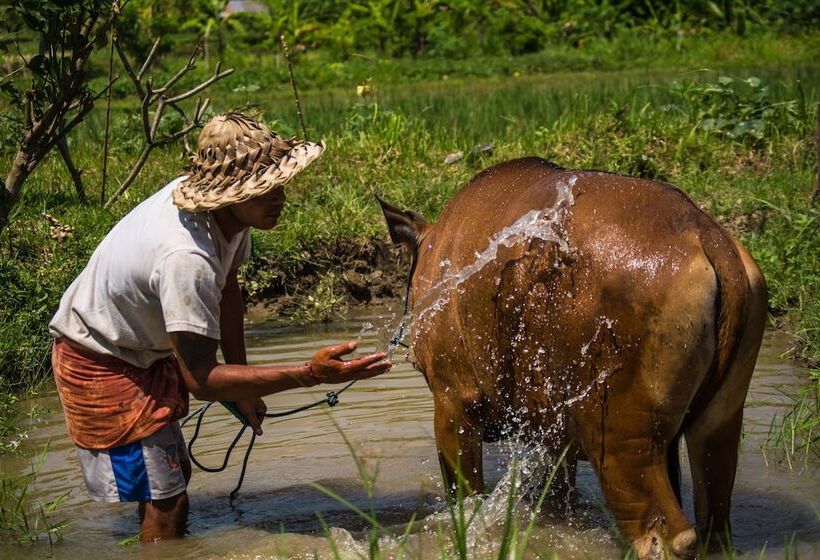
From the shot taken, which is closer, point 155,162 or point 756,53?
point 155,162

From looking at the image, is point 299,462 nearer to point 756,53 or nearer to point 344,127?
point 344,127

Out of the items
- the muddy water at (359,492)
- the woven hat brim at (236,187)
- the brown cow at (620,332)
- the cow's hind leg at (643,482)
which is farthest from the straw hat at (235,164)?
the cow's hind leg at (643,482)

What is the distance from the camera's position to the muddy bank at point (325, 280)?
25.6ft

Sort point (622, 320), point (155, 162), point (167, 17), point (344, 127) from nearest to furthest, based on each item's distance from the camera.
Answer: point (622, 320) < point (155, 162) < point (344, 127) < point (167, 17)

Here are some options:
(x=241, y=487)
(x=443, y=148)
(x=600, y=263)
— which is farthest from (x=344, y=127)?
(x=600, y=263)

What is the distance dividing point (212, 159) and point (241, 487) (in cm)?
181

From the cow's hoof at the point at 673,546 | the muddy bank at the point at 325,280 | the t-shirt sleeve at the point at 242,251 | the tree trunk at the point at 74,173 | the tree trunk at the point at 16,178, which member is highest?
the t-shirt sleeve at the point at 242,251

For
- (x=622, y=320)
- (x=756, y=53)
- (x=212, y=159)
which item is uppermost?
(x=212, y=159)

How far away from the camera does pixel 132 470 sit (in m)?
4.36

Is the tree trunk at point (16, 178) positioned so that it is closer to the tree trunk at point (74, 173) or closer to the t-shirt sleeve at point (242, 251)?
the tree trunk at point (74, 173)

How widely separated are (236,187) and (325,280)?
153 inches

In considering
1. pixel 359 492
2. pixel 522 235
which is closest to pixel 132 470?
pixel 359 492

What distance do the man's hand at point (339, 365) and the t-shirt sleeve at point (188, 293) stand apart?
0.37 metres

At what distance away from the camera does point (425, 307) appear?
14.2ft
